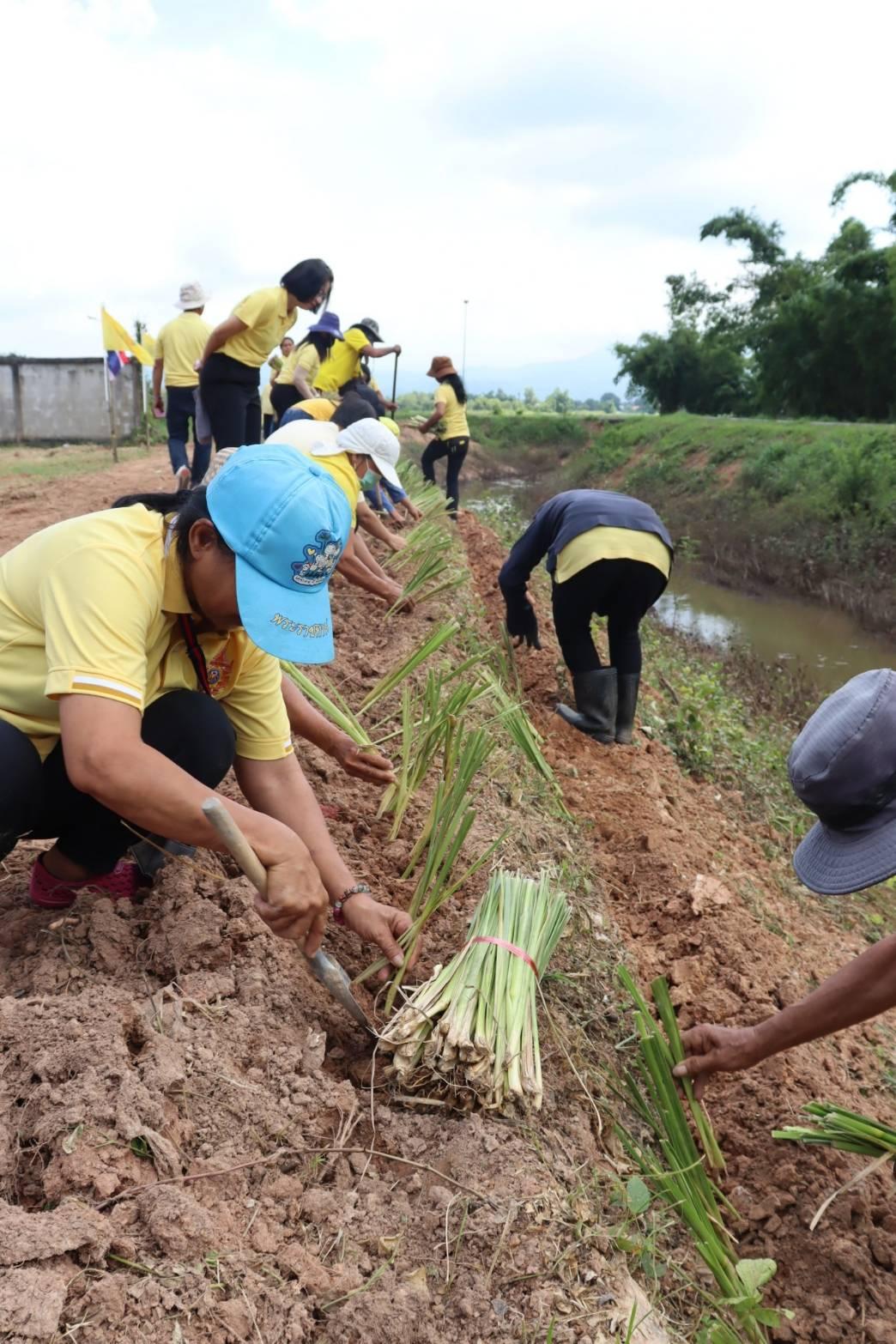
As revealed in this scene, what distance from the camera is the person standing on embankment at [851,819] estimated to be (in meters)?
1.49

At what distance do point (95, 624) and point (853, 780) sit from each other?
1.19 meters

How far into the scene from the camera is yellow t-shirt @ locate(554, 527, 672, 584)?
3873 mm

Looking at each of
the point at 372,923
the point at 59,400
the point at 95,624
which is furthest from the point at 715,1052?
the point at 59,400

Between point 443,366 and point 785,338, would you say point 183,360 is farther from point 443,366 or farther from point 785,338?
point 785,338

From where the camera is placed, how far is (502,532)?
35.3 ft

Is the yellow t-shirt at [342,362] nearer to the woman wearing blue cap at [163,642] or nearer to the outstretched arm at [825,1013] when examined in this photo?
the woman wearing blue cap at [163,642]

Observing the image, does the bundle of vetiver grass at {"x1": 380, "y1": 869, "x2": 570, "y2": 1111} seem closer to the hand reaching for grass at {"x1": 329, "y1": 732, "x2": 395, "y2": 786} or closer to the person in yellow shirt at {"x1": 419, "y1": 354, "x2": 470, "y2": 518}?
the hand reaching for grass at {"x1": 329, "y1": 732, "x2": 395, "y2": 786}

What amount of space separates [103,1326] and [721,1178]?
1307 mm

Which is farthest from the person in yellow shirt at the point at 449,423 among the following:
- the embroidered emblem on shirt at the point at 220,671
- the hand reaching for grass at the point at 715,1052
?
the hand reaching for grass at the point at 715,1052

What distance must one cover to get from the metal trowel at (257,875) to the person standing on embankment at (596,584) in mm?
2448

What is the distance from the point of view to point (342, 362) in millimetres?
6215

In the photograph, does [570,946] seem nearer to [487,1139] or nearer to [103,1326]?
[487,1139]

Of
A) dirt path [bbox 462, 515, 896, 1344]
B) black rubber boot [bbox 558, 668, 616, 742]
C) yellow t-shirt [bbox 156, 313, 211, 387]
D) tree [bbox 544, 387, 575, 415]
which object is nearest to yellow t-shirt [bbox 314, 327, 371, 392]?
yellow t-shirt [bbox 156, 313, 211, 387]

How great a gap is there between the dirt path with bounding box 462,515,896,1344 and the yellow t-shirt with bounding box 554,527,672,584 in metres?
0.77
